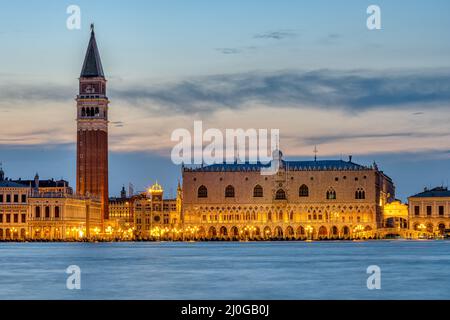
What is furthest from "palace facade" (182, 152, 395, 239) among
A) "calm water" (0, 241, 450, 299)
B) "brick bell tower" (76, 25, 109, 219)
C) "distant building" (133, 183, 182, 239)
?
"calm water" (0, 241, 450, 299)

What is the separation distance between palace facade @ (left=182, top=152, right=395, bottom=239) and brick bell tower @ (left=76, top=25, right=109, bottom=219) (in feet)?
46.0

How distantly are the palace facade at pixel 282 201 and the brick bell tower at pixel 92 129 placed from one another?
46.0ft

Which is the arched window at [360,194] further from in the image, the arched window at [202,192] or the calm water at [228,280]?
the calm water at [228,280]

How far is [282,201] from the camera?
163 meters

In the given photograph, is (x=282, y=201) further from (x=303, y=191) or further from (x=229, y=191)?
(x=229, y=191)

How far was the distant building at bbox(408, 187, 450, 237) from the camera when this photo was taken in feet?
532

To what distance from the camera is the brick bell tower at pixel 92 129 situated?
168 meters

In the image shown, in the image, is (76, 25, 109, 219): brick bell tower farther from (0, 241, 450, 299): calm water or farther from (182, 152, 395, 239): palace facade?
(0, 241, 450, 299): calm water

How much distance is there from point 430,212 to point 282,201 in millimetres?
22016

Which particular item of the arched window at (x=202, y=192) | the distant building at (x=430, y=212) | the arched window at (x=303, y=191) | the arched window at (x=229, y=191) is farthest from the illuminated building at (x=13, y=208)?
the distant building at (x=430, y=212)
